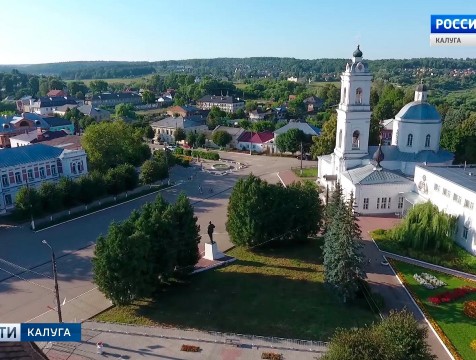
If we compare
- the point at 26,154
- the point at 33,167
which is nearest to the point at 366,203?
the point at 33,167

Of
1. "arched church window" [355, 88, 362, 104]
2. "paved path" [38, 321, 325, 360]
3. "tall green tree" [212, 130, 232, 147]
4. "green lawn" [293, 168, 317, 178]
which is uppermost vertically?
"arched church window" [355, 88, 362, 104]

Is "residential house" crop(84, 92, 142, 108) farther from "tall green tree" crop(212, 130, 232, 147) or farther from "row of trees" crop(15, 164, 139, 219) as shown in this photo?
"row of trees" crop(15, 164, 139, 219)

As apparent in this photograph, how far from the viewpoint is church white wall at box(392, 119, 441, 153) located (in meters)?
39.5

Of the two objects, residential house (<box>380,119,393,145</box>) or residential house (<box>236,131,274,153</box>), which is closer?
residential house (<box>236,131,274,153</box>)

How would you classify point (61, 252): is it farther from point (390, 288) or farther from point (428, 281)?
point (428, 281)

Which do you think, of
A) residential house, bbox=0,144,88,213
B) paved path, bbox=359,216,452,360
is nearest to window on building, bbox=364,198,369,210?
paved path, bbox=359,216,452,360

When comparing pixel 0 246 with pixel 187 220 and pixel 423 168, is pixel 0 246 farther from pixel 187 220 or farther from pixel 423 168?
pixel 423 168

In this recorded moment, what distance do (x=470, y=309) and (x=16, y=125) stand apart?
67499mm

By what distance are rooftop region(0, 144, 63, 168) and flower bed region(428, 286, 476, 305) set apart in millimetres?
37058

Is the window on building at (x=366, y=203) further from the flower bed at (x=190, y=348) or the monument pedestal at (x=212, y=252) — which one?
the flower bed at (x=190, y=348)

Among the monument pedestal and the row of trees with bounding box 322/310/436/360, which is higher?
the row of trees with bounding box 322/310/436/360

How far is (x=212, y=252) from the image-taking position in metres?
28.0

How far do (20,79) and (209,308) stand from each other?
185313 millimetres

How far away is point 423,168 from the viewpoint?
34594 mm
